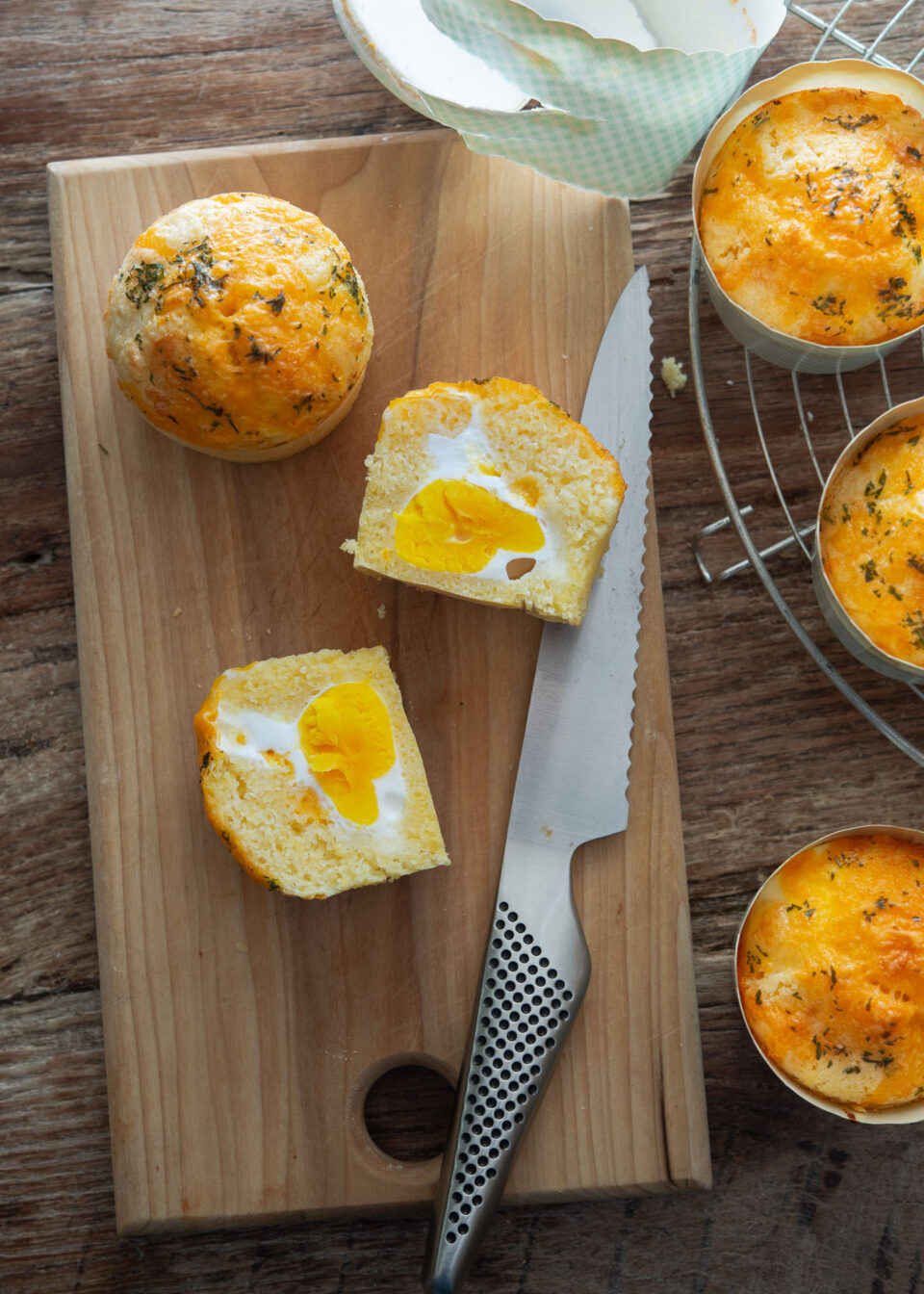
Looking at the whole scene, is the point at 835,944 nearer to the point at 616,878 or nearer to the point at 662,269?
the point at 616,878

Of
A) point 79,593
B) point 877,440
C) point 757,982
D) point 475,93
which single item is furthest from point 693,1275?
point 475,93

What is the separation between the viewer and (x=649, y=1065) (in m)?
3.01

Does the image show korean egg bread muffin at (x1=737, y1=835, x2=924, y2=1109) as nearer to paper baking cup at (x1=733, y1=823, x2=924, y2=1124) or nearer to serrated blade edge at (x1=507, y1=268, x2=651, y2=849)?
paper baking cup at (x1=733, y1=823, x2=924, y2=1124)

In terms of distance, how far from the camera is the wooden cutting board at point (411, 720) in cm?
299

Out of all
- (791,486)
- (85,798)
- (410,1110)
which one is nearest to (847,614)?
(791,486)

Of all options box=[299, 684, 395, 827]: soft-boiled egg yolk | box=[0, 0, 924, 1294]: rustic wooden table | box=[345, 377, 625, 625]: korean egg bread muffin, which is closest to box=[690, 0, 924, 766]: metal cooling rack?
box=[0, 0, 924, 1294]: rustic wooden table

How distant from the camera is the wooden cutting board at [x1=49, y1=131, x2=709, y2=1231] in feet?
9.81

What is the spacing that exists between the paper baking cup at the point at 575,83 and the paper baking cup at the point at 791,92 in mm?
94

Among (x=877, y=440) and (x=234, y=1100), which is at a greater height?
(x=877, y=440)

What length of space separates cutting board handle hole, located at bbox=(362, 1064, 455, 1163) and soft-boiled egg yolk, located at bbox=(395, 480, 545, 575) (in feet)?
5.63

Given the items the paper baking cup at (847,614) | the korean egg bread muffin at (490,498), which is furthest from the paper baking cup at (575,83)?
the paper baking cup at (847,614)

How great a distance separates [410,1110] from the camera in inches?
126

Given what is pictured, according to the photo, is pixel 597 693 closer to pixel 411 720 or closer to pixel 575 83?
pixel 411 720

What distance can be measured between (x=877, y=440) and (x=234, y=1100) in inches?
113
